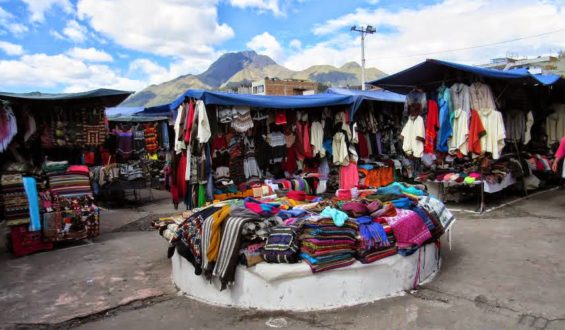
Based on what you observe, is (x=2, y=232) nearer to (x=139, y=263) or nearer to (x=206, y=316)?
(x=139, y=263)

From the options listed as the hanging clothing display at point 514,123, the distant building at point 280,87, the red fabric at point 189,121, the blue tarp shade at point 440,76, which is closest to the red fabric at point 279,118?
the blue tarp shade at point 440,76

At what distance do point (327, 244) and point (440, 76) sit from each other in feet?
16.5

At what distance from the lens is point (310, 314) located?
12.8ft

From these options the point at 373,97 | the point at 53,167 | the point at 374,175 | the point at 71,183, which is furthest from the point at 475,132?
the point at 53,167

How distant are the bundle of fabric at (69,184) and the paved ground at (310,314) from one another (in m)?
0.91

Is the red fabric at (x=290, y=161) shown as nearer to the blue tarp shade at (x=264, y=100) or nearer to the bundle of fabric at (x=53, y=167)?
the blue tarp shade at (x=264, y=100)

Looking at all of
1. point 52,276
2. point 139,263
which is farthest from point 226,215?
point 52,276

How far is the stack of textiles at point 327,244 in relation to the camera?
3963 mm

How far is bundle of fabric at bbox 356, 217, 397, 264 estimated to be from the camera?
4.13 m

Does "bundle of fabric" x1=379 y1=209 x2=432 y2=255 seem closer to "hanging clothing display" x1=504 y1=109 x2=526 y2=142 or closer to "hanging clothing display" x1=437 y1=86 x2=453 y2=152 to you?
"hanging clothing display" x1=437 y1=86 x2=453 y2=152

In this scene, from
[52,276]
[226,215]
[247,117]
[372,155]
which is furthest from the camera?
[372,155]

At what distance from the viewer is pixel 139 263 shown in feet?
19.3

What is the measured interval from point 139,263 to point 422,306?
12.3 ft

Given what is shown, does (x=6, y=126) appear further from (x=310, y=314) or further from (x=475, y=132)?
(x=475, y=132)
